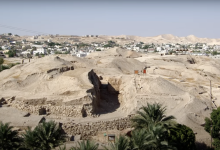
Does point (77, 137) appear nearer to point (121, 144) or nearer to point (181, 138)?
point (121, 144)

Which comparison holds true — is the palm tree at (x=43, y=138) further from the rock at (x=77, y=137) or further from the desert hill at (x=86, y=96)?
the desert hill at (x=86, y=96)

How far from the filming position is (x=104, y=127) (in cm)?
1424

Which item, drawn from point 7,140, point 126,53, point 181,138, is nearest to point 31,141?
point 7,140

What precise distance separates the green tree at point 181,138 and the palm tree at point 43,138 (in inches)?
219

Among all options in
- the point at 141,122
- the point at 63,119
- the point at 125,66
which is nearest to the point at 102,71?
the point at 125,66

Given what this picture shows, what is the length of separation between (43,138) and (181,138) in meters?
6.77

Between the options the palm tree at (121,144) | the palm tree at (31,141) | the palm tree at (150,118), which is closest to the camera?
the palm tree at (121,144)

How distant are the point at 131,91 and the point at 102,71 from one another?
944 cm

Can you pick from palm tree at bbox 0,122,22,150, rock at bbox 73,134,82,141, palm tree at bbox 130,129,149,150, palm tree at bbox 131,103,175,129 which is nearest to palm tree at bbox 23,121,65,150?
palm tree at bbox 0,122,22,150

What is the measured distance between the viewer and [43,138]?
9.62 metres

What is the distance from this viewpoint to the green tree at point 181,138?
12.1 m

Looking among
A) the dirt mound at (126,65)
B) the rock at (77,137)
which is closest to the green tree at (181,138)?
the rock at (77,137)

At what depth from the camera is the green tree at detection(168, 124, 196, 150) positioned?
39.8 ft

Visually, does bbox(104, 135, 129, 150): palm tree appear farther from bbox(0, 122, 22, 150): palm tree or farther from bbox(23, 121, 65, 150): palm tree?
bbox(0, 122, 22, 150): palm tree
